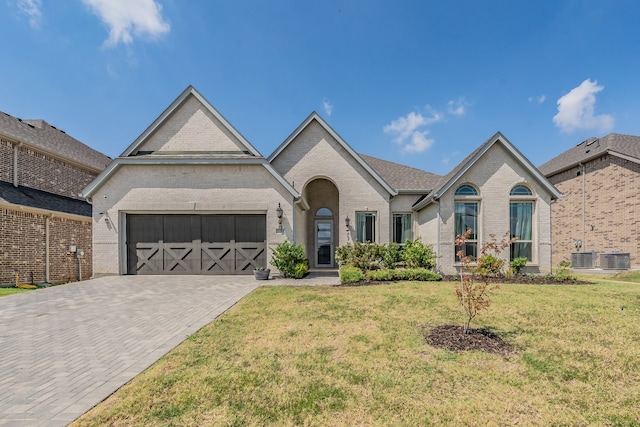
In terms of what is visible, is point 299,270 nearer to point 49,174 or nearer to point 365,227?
point 365,227

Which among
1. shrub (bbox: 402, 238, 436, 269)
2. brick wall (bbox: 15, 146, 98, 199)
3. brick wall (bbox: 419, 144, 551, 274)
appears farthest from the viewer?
brick wall (bbox: 15, 146, 98, 199)

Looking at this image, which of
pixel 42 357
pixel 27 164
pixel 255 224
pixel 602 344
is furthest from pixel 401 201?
pixel 27 164

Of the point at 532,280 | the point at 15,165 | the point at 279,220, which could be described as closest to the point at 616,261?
the point at 532,280

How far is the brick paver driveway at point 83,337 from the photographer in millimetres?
3351

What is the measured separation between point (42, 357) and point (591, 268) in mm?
24590

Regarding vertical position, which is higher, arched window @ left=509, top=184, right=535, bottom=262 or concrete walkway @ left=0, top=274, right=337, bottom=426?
arched window @ left=509, top=184, right=535, bottom=262

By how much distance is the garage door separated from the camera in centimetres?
1280

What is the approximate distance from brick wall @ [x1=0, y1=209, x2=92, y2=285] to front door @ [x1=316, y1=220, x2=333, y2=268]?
13.5m

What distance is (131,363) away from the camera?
421 centimetres

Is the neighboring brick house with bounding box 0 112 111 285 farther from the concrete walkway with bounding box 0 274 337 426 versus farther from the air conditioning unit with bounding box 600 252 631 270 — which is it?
the air conditioning unit with bounding box 600 252 631 270

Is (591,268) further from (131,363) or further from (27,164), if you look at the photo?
(27,164)

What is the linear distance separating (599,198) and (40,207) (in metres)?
33.5

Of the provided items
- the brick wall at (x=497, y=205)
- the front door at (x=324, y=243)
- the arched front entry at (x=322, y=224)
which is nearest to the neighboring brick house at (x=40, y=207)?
the arched front entry at (x=322, y=224)

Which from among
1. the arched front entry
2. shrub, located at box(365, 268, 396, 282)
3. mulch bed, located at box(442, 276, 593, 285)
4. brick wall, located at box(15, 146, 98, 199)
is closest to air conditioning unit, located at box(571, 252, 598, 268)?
mulch bed, located at box(442, 276, 593, 285)
